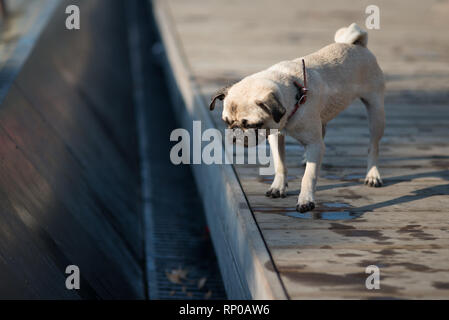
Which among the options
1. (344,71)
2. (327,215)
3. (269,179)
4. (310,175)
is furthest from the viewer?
(269,179)

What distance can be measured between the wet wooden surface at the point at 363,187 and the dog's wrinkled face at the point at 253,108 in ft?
2.40

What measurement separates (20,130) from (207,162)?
176 centimetres

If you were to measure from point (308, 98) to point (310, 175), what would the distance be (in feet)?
1.71

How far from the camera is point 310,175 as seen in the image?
4.29m

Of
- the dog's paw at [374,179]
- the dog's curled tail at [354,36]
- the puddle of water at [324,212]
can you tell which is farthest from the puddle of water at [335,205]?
the dog's curled tail at [354,36]

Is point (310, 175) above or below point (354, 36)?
below

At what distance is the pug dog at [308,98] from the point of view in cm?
382

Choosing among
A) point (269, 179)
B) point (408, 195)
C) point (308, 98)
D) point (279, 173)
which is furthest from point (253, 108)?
point (408, 195)

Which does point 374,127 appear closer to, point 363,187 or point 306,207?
point 363,187

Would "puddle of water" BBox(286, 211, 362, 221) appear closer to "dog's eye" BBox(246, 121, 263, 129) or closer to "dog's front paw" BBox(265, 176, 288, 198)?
"dog's front paw" BBox(265, 176, 288, 198)

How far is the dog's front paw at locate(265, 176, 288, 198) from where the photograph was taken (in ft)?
15.4

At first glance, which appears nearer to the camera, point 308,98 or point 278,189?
point 308,98

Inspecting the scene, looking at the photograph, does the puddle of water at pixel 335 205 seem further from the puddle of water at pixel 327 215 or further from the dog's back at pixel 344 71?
the dog's back at pixel 344 71

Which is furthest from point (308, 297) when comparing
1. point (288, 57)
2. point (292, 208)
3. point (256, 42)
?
point (256, 42)
